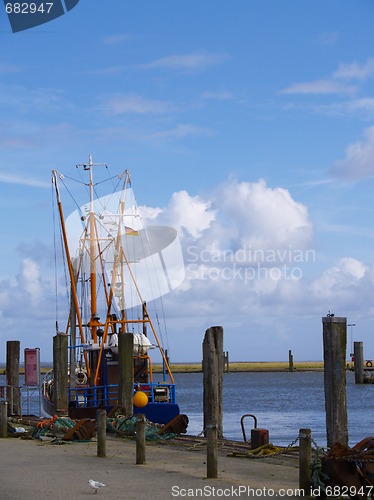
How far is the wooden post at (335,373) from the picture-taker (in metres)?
18.9

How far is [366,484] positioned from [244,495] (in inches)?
75.9

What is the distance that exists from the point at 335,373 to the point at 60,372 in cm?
1267

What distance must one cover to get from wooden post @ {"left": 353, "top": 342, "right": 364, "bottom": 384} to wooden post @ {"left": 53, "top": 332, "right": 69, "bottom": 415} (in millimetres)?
50449

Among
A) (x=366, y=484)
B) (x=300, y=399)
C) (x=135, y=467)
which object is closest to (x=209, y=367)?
(x=135, y=467)

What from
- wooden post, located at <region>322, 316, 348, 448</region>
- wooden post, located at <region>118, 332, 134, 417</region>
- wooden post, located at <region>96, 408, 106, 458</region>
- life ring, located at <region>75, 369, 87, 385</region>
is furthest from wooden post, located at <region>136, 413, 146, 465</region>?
life ring, located at <region>75, 369, 87, 385</region>

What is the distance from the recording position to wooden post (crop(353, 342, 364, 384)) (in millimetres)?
76806

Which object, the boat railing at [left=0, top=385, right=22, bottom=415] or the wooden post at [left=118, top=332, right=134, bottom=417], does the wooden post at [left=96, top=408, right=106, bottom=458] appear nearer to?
the wooden post at [left=118, top=332, right=134, bottom=417]

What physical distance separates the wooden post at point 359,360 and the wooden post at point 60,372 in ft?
166

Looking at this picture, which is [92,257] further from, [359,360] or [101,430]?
[359,360]

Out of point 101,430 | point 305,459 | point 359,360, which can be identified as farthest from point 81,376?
point 359,360

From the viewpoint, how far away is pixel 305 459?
44.0ft

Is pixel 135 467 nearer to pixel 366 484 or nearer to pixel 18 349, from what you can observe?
pixel 366 484

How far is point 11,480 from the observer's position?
51.4ft

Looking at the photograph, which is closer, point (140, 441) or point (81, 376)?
point (140, 441)
